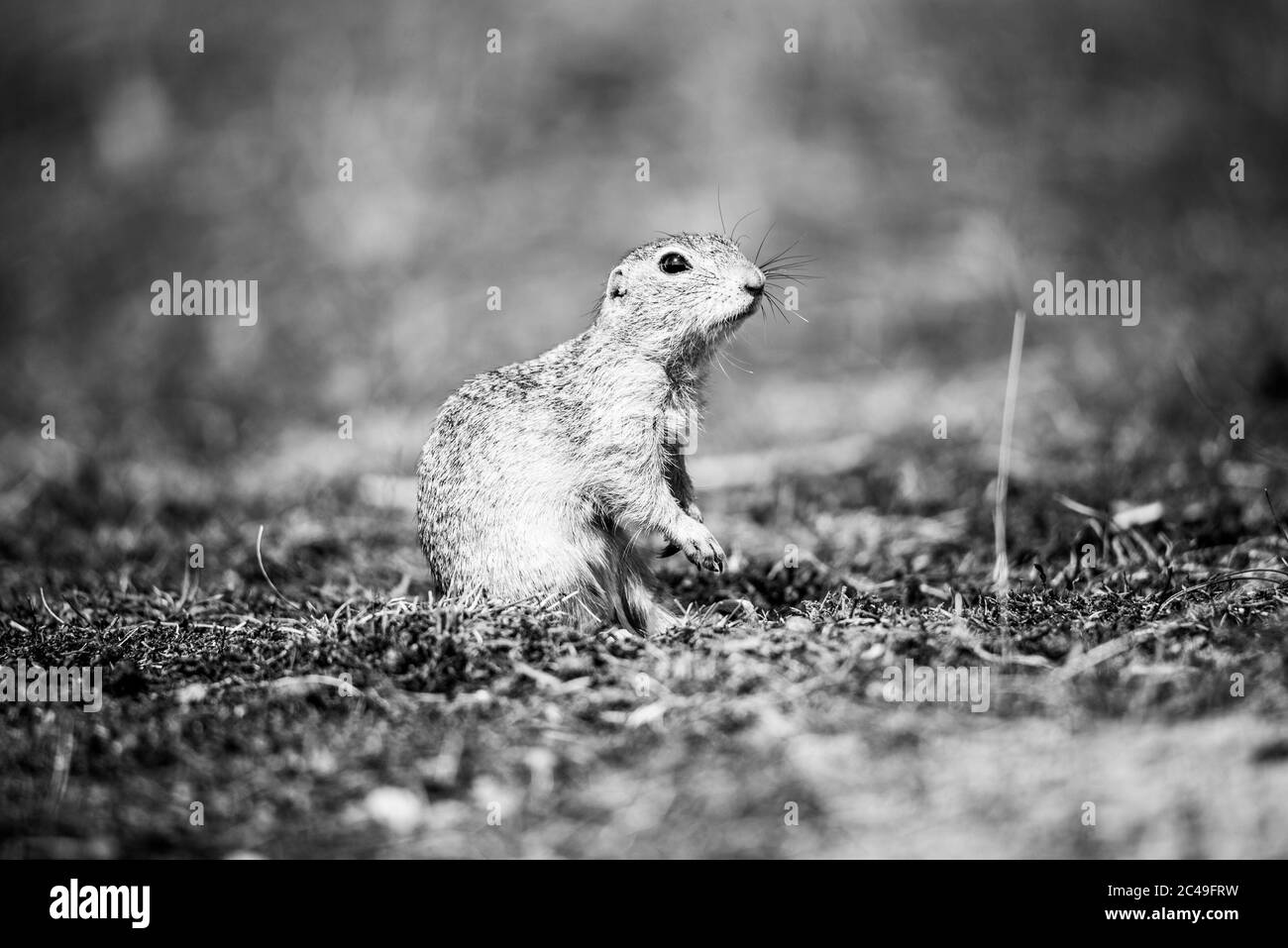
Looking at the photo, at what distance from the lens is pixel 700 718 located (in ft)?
12.6

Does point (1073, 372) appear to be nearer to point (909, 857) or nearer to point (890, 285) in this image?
point (890, 285)

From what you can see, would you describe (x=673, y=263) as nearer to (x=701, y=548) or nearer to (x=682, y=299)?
(x=682, y=299)

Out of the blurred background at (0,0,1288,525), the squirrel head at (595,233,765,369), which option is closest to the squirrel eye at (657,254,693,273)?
the squirrel head at (595,233,765,369)

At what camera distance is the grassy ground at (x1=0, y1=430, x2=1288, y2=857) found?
3.24 metres

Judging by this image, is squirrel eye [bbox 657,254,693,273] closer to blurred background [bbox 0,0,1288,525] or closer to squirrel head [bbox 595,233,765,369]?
squirrel head [bbox 595,233,765,369]

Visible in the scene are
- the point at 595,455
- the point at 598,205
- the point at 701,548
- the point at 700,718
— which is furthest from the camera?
the point at 598,205

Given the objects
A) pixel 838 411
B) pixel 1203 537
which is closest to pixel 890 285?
pixel 838 411

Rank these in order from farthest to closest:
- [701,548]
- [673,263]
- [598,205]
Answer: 1. [598,205]
2. [673,263]
3. [701,548]

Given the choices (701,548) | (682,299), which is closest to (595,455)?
(701,548)

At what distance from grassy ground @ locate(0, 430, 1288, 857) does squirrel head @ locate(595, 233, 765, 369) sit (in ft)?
4.06

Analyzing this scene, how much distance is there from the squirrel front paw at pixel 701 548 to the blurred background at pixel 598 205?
3.69m

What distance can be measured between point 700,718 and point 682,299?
2.26 metres

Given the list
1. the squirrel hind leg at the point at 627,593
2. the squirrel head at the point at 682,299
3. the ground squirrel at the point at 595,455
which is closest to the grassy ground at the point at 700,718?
the squirrel hind leg at the point at 627,593

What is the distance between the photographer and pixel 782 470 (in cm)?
798
